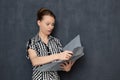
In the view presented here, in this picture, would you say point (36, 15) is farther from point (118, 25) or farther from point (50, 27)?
point (118, 25)

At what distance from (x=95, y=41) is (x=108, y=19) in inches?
7.5

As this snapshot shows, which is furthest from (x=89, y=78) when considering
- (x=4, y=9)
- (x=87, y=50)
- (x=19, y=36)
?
(x=4, y=9)

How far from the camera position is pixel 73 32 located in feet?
6.78

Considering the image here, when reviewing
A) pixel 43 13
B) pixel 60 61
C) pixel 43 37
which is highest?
pixel 43 13

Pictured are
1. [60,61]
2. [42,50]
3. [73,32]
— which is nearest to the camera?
[60,61]

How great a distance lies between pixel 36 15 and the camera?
205cm

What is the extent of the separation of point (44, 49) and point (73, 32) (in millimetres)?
321

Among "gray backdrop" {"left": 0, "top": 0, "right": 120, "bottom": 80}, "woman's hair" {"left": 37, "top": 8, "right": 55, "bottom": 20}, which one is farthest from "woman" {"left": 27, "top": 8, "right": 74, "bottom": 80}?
"gray backdrop" {"left": 0, "top": 0, "right": 120, "bottom": 80}

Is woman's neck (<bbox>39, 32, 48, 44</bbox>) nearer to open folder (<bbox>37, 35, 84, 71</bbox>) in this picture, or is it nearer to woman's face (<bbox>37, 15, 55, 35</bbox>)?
woman's face (<bbox>37, 15, 55, 35</bbox>)

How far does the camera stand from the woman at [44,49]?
1764 mm

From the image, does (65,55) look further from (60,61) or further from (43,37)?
(43,37)

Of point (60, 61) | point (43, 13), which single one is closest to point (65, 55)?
point (60, 61)

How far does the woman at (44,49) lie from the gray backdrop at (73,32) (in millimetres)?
156

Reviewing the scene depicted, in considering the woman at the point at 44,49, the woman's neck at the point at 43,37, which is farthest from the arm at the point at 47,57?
the woman's neck at the point at 43,37
